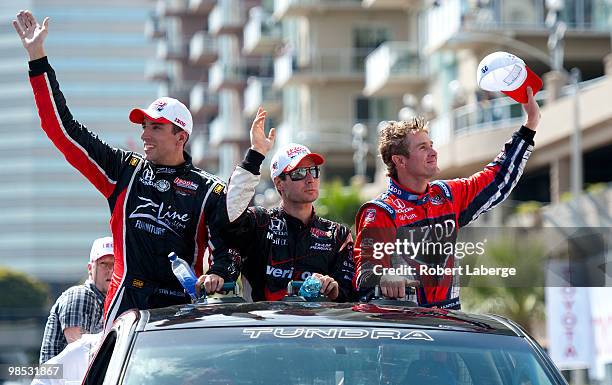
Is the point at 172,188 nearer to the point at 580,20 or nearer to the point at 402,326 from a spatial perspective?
the point at 402,326

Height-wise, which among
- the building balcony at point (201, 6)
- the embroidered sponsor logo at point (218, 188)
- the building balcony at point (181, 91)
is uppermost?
the building balcony at point (201, 6)

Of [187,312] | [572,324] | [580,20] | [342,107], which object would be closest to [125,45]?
[342,107]

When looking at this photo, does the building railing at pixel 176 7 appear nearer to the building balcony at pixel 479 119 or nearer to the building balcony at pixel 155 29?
the building balcony at pixel 155 29

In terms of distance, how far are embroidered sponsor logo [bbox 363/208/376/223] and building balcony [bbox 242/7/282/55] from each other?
67849 mm

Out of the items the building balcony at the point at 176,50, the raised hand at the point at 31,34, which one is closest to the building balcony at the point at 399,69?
the building balcony at the point at 176,50

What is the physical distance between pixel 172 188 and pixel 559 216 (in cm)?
2912

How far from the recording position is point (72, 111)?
18350cm

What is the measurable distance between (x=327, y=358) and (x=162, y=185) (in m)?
2.55

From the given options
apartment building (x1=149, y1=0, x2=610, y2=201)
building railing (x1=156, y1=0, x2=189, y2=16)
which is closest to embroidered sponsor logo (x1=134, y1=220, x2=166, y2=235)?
apartment building (x1=149, y1=0, x2=610, y2=201)

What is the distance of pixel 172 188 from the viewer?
8.25 m

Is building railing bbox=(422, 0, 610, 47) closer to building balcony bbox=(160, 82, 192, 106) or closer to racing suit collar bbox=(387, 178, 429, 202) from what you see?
racing suit collar bbox=(387, 178, 429, 202)

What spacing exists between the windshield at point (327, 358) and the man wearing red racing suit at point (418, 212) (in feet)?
5.58

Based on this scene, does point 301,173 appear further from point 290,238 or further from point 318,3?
point 318,3

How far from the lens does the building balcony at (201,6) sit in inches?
3976
